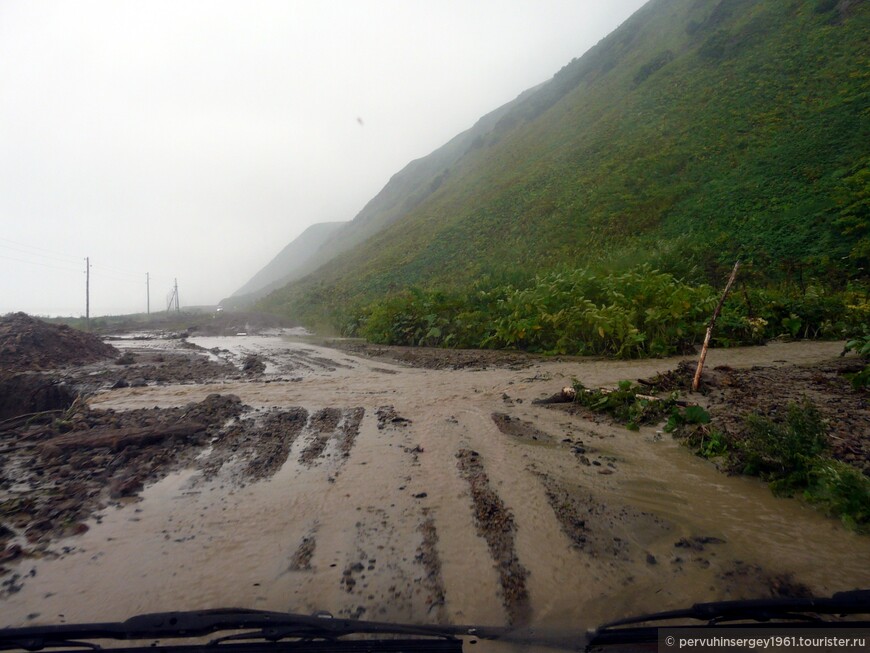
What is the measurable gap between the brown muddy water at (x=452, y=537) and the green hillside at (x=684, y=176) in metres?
11.0

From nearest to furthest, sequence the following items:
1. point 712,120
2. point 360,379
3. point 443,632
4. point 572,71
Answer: point 443,632
point 360,379
point 712,120
point 572,71

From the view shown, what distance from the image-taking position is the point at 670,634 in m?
1.84

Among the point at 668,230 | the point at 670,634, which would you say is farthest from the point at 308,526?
the point at 668,230

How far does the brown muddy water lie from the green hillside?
11043mm

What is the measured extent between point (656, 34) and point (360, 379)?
58525 mm

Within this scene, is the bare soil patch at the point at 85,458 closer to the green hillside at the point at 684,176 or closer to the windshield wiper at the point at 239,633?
the windshield wiper at the point at 239,633

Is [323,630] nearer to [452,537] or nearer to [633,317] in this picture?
[452,537]

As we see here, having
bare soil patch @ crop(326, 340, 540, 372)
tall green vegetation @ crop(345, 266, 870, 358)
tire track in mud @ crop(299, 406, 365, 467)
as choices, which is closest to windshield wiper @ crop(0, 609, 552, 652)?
tire track in mud @ crop(299, 406, 365, 467)

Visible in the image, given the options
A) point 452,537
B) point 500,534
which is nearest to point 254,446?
point 452,537

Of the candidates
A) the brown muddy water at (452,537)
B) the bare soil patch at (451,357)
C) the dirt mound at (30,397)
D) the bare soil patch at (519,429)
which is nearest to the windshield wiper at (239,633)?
Answer: the brown muddy water at (452,537)

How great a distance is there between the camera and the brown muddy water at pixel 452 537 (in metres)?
2.28

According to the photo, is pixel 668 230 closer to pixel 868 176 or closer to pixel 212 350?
pixel 868 176

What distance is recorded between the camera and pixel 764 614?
1.82 metres

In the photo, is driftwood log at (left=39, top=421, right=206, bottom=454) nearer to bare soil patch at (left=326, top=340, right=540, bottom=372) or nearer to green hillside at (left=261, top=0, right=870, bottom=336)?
bare soil patch at (left=326, top=340, right=540, bottom=372)
